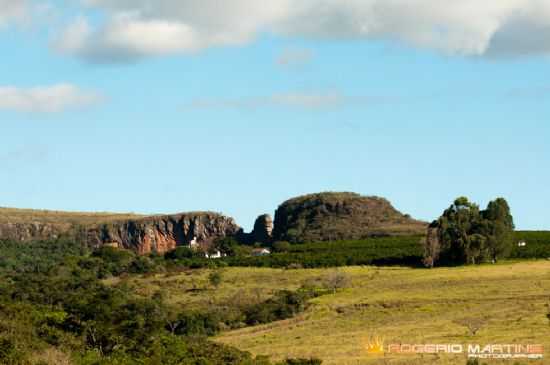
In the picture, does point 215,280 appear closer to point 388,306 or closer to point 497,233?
point 388,306

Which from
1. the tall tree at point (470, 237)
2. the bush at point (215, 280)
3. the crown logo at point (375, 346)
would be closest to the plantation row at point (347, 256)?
the tall tree at point (470, 237)

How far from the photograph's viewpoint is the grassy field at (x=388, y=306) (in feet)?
246

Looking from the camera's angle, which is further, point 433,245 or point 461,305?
point 433,245

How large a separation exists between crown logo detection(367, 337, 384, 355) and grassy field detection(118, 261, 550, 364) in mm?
616

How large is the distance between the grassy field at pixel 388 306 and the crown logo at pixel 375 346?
616 millimetres

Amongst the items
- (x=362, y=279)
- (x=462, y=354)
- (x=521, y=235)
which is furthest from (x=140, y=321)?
Answer: (x=521, y=235)

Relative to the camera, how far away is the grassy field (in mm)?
74938

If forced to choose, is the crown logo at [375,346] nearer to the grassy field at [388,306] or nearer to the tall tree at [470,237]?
the grassy field at [388,306]

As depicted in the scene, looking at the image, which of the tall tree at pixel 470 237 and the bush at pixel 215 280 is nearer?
the bush at pixel 215 280

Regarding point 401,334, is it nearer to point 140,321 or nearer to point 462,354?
point 462,354

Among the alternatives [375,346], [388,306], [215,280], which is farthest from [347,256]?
[375,346]

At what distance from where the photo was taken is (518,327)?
78188mm

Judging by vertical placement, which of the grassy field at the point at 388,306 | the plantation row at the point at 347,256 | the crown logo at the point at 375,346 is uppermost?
the plantation row at the point at 347,256

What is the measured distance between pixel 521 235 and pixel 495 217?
2959cm
